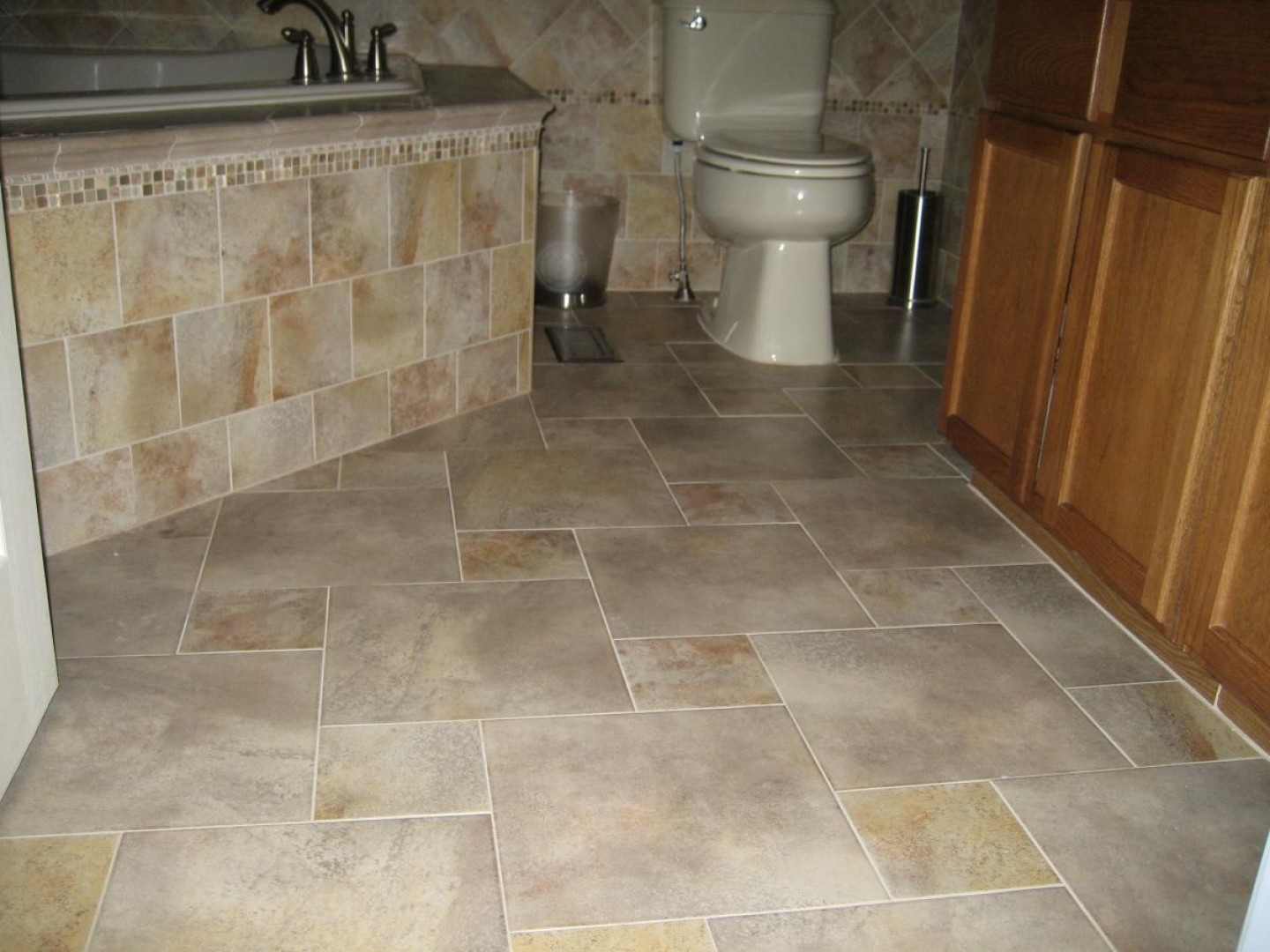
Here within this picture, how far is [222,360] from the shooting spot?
2186 mm

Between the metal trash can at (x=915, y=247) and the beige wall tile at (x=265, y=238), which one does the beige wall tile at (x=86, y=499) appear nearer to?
the beige wall tile at (x=265, y=238)

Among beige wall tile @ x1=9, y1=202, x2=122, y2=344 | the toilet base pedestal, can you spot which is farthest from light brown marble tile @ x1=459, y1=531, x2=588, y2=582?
the toilet base pedestal

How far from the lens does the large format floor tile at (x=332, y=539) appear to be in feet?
6.48

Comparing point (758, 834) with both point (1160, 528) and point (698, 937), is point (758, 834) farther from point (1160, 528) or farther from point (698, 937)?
point (1160, 528)

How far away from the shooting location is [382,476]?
93.2 inches

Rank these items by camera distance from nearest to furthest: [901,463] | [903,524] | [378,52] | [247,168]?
Result: 1. [247,168]
2. [903,524]
3. [901,463]
4. [378,52]

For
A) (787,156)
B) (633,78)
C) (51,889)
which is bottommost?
(51,889)

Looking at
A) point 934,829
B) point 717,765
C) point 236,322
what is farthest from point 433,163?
point 934,829

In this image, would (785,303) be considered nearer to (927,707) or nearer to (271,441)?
(271,441)

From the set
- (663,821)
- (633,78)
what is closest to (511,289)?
(633,78)

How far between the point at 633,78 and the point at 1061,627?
222 cm

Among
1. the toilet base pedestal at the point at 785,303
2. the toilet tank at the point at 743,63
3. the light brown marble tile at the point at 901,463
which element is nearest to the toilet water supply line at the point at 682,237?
the toilet tank at the point at 743,63

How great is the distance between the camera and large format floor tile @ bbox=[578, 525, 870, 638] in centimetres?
189

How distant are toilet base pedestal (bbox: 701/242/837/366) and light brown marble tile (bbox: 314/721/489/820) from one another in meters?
1.76
